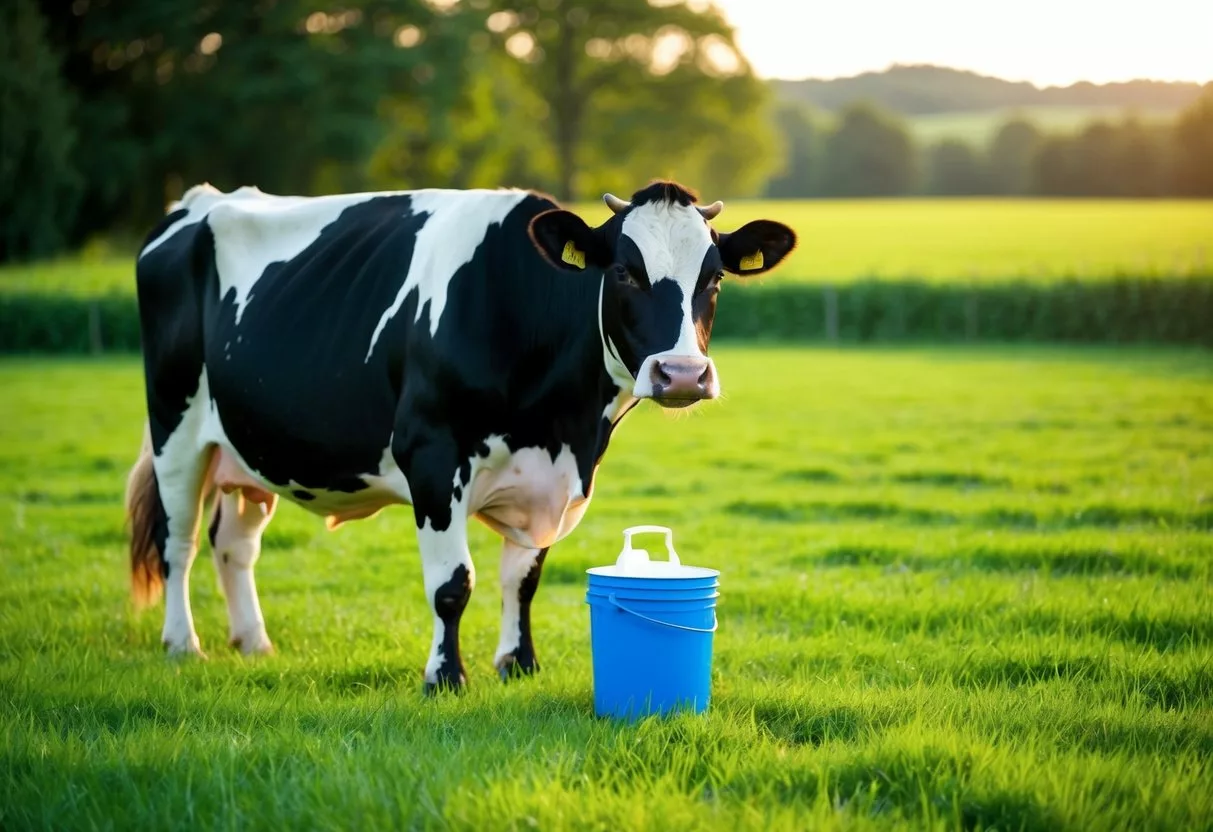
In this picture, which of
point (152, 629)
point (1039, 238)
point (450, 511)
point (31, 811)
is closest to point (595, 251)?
point (450, 511)

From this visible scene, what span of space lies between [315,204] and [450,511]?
2.08 m

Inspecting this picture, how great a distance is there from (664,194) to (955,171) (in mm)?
88441

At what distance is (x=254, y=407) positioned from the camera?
6258 millimetres

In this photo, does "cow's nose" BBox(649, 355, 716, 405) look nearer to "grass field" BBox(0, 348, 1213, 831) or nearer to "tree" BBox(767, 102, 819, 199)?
"grass field" BBox(0, 348, 1213, 831)

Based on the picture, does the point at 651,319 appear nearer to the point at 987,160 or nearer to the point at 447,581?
the point at 447,581

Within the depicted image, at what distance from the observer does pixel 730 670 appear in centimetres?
574

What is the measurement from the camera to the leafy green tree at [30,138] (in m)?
37.0

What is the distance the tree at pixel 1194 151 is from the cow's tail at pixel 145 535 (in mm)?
68907

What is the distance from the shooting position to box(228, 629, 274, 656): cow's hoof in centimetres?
643

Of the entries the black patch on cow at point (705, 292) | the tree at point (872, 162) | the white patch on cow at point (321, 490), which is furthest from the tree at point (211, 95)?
the tree at point (872, 162)

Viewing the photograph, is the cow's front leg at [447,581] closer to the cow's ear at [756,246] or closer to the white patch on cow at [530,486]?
the white patch on cow at [530,486]

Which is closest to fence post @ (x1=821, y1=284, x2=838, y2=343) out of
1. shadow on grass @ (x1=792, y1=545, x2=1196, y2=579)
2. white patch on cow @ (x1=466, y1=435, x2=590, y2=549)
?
shadow on grass @ (x1=792, y1=545, x2=1196, y2=579)

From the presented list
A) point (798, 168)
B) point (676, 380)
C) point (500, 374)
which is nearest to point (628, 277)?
point (676, 380)

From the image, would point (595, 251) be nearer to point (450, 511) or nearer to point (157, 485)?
point (450, 511)
